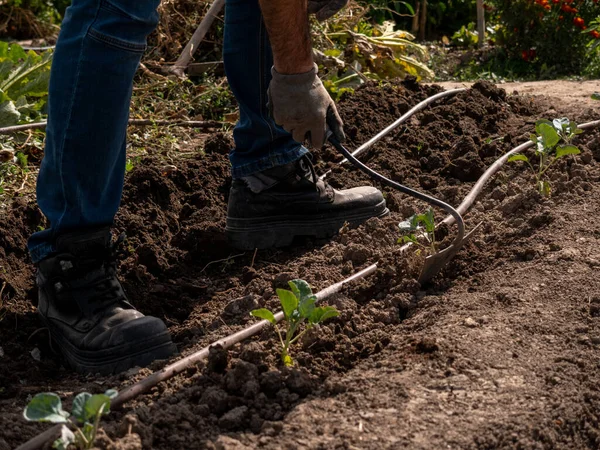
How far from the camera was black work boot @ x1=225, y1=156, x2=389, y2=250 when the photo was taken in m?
3.39

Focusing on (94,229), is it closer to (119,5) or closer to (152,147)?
(119,5)

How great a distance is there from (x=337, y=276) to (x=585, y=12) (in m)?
4.97

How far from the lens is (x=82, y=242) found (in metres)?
2.64

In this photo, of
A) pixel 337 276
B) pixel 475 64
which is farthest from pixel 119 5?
pixel 475 64

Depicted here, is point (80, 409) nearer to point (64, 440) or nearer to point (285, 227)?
point (64, 440)

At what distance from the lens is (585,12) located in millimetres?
7090

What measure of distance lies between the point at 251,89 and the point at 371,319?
41.6 inches

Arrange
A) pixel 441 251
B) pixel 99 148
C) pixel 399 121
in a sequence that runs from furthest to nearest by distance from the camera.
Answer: pixel 399 121 < pixel 441 251 < pixel 99 148

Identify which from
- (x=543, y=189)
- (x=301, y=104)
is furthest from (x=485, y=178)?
(x=301, y=104)

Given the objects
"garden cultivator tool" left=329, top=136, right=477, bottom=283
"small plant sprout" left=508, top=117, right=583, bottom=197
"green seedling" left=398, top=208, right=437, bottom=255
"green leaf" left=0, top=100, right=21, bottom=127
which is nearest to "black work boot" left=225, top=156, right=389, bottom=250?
"green seedling" left=398, top=208, right=437, bottom=255

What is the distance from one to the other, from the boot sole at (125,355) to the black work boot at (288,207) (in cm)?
86

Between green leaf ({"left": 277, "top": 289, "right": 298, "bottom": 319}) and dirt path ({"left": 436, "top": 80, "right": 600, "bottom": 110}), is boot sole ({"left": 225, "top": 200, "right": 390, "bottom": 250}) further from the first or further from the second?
dirt path ({"left": 436, "top": 80, "right": 600, "bottom": 110})

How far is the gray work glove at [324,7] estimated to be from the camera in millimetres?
2801

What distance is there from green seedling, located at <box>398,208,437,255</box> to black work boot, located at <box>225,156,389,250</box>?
318 millimetres
